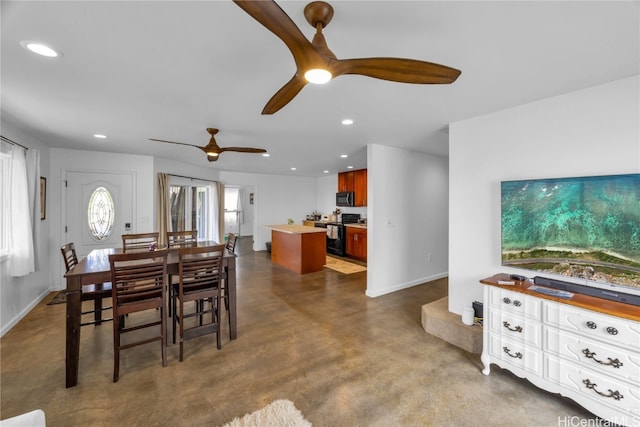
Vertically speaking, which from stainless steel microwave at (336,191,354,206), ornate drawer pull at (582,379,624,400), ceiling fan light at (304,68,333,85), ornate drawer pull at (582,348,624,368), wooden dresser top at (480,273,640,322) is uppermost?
ceiling fan light at (304,68,333,85)

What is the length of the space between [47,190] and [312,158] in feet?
14.5

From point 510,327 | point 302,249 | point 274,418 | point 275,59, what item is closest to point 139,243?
point 302,249

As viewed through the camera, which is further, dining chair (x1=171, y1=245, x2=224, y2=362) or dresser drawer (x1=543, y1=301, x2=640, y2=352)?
dining chair (x1=171, y1=245, x2=224, y2=362)

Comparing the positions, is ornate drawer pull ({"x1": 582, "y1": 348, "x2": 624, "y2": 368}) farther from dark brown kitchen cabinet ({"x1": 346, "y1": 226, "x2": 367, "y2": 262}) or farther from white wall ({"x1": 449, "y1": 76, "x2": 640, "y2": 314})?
dark brown kitchen cabinet ({"x1": 346, "y1": 226, "x2": 367, "y2": 262})

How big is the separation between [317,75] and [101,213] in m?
5.25

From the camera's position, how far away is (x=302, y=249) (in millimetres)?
5539

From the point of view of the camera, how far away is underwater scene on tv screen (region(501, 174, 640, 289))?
74.9 inches

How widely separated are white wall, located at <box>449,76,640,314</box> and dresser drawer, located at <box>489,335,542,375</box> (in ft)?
2.13

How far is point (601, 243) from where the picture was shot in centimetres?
201

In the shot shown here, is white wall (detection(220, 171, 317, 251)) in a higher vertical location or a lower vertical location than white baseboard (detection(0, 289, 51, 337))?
higher

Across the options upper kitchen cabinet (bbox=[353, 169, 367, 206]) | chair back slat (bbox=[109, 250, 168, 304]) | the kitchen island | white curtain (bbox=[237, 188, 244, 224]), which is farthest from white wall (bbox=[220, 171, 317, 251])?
chair back slat (bbox=[109, 250, 168, 304])

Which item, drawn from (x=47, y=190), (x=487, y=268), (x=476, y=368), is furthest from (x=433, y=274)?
(x=47, y=190)

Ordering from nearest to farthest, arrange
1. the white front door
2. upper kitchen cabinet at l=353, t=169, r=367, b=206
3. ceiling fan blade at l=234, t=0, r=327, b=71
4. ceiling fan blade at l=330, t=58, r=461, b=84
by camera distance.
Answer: ceiling fan blade at l=234, t=0, r=327, b=71 < ceiling fan blade at l=330, t=58, r=461, b=84 < the white front door < upper kitchen cabinet at l=353, t=169, r=367, b=206

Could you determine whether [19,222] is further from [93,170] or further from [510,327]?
[510,327]
